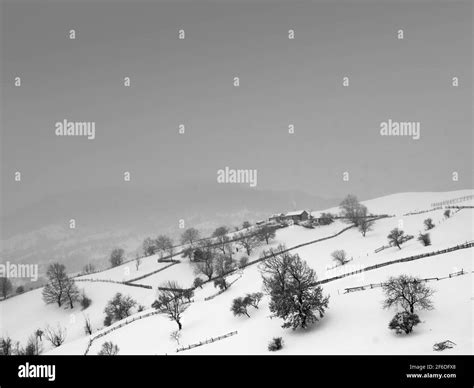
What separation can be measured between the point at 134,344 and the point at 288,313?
24725mm

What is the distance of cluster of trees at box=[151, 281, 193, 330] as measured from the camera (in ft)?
174

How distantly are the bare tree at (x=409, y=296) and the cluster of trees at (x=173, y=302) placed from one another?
30763 mm

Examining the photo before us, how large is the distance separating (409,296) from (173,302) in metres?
37.3

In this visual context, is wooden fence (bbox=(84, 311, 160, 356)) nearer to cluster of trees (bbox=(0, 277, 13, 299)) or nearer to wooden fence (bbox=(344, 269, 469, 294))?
wooden fence (bbox=(344, 269, 469, 294))

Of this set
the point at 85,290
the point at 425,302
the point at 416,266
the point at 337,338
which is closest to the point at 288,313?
the point at 337,338

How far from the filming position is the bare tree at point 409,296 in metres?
35.5

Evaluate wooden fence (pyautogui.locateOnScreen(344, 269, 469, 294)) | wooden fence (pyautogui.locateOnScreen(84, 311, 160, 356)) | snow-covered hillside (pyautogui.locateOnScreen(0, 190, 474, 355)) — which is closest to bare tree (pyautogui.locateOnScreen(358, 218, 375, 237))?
snow-covered hillside (pyautogui.locateOnScreen(0, 190, 474, 355))

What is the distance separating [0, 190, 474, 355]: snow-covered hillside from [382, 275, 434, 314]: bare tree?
1.08 m

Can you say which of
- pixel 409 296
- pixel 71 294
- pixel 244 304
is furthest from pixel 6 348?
pixel 409 296

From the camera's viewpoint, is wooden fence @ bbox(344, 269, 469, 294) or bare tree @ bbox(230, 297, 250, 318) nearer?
wooden fence @ bbox(344, 269, 469, 294)

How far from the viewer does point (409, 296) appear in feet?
118
